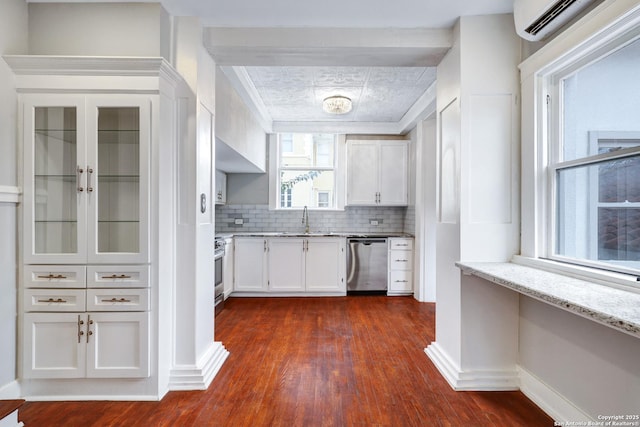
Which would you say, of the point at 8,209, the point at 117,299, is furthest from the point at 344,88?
the point at 8,209

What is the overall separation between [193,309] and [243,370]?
63cm

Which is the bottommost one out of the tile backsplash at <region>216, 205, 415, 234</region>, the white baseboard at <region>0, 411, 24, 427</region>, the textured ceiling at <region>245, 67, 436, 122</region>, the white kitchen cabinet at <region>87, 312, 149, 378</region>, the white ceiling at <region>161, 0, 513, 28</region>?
the white baseboard at <region>0, 411, 24, 427</region>

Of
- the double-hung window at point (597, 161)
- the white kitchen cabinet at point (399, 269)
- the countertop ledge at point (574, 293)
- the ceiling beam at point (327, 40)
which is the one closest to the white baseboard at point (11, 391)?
the ceiling beam at point (327, 40)

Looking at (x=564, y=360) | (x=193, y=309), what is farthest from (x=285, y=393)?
(x=564, y=360)

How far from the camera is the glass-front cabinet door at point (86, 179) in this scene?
82.1 inches

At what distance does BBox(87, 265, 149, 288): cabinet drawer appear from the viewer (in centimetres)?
209

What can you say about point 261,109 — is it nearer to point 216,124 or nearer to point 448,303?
point 216,124

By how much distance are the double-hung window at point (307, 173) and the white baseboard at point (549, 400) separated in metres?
3.69

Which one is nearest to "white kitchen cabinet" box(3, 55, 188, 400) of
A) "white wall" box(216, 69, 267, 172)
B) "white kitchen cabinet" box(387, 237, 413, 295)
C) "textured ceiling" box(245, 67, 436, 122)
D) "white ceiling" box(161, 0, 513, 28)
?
"white ceiling" box(161, 0, 513, 28)

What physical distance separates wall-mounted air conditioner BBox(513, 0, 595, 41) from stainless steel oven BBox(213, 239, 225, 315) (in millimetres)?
3507

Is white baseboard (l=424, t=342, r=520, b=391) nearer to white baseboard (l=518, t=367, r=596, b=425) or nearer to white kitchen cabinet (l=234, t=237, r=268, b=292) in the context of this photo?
white baseboard (l=518, t=367, r=596, b=425)

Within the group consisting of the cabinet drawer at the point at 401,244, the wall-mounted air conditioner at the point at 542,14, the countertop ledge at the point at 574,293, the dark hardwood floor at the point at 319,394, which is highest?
the wall-mounted air conditioner at the point at 542,14

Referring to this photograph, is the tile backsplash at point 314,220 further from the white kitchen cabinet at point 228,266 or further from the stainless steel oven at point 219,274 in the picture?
the stainless steel oven at point 219,274

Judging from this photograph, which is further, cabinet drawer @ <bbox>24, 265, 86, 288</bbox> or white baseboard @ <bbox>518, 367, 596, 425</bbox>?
cabinet drawer @ <bbox>24, 265, 86, 288</bbox>
